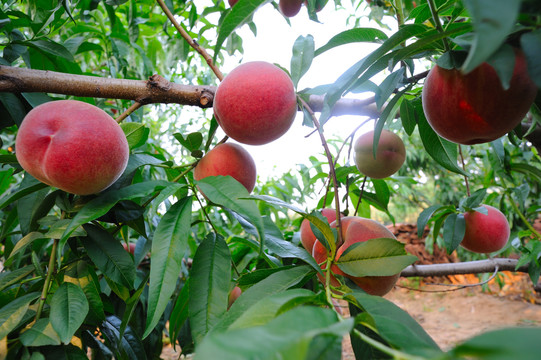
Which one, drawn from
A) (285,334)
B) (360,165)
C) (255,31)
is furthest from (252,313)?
(255,31)

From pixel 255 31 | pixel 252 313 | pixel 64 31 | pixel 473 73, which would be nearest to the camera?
pixel 252 313

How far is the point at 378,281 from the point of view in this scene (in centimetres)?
69

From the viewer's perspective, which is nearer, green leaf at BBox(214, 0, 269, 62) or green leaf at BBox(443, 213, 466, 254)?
green leaf at BBox(214, 0, 269, 62)

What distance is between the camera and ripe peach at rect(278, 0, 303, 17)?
105 cm

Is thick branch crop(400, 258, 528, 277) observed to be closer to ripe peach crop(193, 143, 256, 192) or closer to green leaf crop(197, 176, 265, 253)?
ripe peach crop(193, 143, 256, 192)

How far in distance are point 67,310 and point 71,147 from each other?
0.85 feet

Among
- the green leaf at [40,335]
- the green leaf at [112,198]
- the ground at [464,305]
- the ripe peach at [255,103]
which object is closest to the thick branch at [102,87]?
the ripe peach at [255,103]

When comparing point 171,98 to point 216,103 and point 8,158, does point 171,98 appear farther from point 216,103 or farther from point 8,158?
point 8,158

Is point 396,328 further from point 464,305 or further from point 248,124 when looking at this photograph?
point 464,305

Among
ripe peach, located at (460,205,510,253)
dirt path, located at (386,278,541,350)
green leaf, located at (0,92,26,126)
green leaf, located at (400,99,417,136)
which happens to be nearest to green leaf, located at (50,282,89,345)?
green leaf, located at (0,92,26,126)

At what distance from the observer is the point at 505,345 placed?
6.5 inches

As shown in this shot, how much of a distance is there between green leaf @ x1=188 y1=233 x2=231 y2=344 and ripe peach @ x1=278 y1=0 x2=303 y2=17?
751 millimetres

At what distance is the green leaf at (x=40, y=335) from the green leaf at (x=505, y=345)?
1.80 feet

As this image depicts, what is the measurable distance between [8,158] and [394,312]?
2.45 feet
